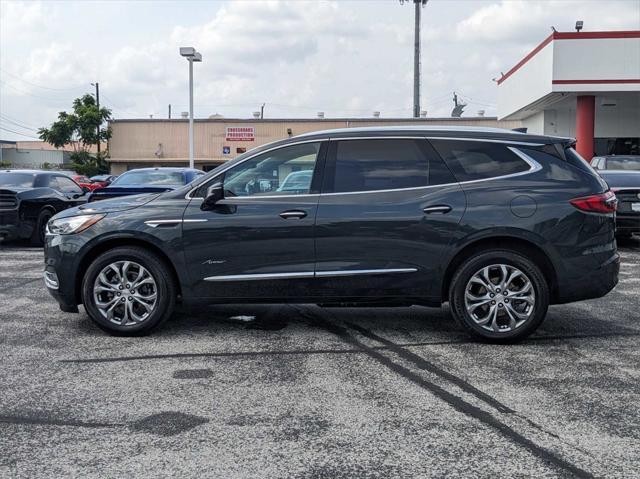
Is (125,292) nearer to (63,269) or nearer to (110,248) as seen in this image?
(110,248)

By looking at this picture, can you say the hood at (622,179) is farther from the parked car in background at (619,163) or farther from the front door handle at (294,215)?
the front door handle at (294,215)

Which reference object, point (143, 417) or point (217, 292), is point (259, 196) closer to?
point (217, 292)

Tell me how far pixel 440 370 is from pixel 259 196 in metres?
2.15

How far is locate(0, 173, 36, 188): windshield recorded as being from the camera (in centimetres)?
1366

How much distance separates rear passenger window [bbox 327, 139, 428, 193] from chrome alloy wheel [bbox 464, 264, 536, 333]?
0.96 meters

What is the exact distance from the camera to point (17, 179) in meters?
13.8

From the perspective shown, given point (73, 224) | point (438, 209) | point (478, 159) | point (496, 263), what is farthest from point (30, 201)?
point (496, 263)

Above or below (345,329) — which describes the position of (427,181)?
above

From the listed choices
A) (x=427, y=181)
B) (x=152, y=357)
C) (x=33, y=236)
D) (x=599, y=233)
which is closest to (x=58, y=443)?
(x=152, y=357)

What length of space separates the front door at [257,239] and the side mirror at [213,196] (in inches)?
1.6

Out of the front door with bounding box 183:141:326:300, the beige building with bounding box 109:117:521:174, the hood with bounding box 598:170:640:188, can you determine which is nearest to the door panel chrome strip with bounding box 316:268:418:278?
the front door with bounding box 183:141:326:300

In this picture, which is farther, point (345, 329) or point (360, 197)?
point (345, 329)

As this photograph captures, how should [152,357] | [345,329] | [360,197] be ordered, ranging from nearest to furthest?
[152,357]
[360,197]
[345,329]

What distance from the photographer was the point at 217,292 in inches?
241
